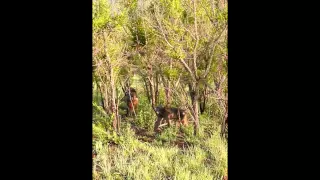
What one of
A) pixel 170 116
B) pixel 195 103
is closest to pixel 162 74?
pixel 170 116

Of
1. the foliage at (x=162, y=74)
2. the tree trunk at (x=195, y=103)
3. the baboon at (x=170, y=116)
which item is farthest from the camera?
the baboon at (x=170, y=116)

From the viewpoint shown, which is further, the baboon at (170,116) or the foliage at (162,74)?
the baboon at (170,116)

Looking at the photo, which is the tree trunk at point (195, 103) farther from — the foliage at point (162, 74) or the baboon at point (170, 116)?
the baboon at point (170, 116)

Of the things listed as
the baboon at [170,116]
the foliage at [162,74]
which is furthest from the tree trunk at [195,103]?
the baboon at [170,116]

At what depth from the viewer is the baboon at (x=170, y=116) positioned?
443 cm

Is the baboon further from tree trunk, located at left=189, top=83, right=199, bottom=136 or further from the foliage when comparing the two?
tree trunk, located at left=189, top=83, right=199, bottom=136

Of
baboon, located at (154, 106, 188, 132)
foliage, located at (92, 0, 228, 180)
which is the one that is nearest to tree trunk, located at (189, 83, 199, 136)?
foliage, located at (92, 0, 228, 180)

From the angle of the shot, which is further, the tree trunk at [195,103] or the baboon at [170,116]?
the baboon at [170,116]

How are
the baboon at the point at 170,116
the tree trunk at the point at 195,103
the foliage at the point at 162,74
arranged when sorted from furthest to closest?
the baboon at the point at 170,116 < the tree trunk at the point at 195,103 < the foliage at the point at 162,74
